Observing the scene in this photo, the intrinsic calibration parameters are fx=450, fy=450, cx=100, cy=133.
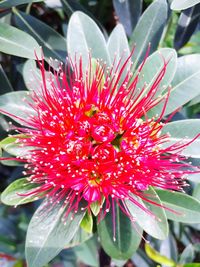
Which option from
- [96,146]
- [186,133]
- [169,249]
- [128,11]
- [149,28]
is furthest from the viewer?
[169,249]

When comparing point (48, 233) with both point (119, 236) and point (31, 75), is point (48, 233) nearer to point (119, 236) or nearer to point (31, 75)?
point (119, 236)

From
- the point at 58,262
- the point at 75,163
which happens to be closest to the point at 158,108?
the point at 75,163

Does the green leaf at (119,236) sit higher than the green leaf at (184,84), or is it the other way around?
the green leaf at (184,84)

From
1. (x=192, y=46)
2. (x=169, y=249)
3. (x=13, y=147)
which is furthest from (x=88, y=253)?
(x=192, y=46)

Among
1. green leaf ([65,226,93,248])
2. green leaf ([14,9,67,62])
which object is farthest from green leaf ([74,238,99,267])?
green leaf ([14,9,67,62])

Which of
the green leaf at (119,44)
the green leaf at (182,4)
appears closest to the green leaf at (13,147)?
the green leaf at (119,44)

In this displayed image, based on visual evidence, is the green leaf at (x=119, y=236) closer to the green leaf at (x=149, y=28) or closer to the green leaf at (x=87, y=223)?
the green leaf at (x=87, y=223)
